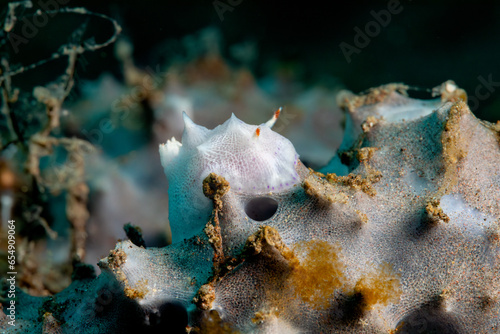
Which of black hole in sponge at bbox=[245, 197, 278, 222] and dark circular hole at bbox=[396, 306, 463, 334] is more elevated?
black hole in sponge at bbox=[245, 197, 278, 222]

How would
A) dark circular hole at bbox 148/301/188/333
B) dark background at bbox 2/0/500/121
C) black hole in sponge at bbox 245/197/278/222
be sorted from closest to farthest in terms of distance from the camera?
dark circular hole at bbox 148/301/188/333 → black hole in sponge at bbox 245/197/278/222 → dark background at bbox 2/0/500/121

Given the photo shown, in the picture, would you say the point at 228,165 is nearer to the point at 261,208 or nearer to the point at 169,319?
the point at 261,208

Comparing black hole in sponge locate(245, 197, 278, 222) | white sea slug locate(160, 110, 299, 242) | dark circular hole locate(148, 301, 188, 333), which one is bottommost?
dark circular hole locate(148, 301, 188, 333)

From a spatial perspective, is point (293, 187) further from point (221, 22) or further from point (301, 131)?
point (221, 22)

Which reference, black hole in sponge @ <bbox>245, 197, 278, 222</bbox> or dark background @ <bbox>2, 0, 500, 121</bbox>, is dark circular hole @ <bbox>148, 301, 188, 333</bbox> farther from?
dark background @ <bbox>2, 0, 500, 121</bbox>

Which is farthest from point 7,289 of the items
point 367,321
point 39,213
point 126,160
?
point 367,321

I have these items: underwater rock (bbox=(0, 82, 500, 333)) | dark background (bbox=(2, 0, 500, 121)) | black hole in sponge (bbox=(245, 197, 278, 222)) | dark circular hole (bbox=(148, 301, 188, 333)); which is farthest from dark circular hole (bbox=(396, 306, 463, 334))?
dark background (bbox=(2, 0, 500, 121))

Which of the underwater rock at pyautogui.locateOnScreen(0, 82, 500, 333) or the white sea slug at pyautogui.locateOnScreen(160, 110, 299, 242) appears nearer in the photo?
the underwater rock at pyautogui.locateOnScreen(0, 82, 500, 333)
